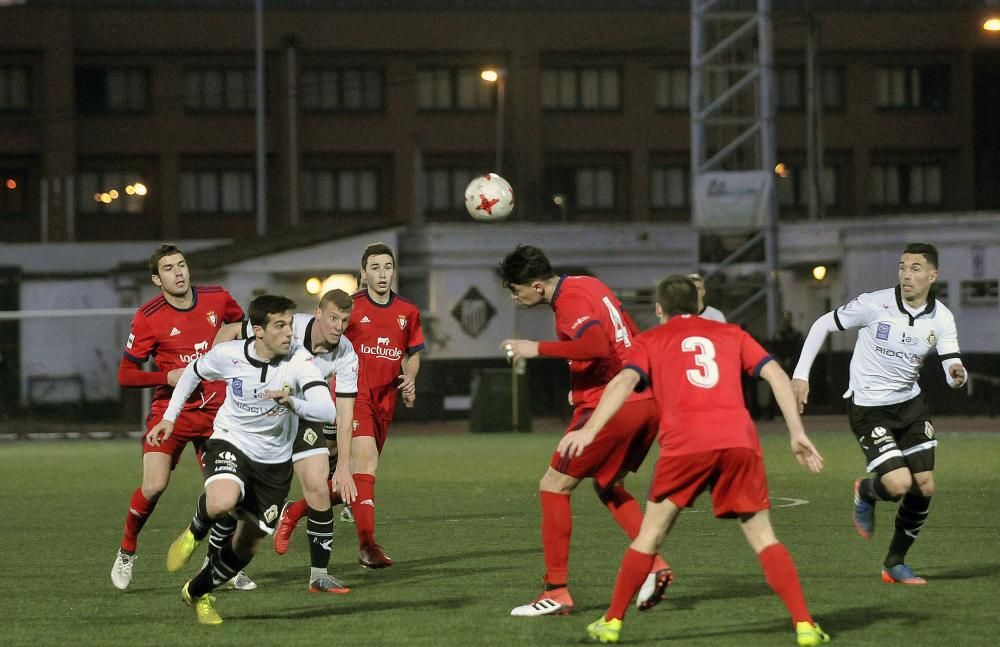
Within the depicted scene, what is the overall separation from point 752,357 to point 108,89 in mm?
46519

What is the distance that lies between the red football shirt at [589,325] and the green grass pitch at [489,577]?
3.99 ft

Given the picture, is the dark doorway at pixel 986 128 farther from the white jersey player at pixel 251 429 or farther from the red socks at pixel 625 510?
the white jersey player at pixel 251 429

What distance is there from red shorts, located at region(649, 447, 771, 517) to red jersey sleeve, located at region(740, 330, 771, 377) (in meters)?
0.39

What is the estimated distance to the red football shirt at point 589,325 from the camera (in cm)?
883

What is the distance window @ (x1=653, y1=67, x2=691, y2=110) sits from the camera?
53969mm

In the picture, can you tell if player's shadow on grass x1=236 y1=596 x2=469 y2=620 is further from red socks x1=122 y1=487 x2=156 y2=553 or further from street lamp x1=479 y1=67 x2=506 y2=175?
street lamp x1=479 y1=67 x2=506 y2=175

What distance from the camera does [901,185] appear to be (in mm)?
55312

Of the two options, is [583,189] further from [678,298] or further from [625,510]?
[678,298]

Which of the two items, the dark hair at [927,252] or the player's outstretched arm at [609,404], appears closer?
the player's outstretched arm at [609,404]

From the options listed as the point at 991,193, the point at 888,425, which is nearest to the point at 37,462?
the point at 888,425

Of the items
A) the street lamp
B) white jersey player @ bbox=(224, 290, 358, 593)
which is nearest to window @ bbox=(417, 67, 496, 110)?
the street lamp

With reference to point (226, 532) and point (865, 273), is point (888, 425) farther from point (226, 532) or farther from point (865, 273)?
point (865, 273)

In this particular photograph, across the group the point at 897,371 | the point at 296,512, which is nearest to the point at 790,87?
the point at 296,512

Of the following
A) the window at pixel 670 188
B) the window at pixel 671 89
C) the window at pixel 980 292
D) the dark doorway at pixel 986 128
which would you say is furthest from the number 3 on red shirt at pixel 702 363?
the dark doorway at pixel 986 128
